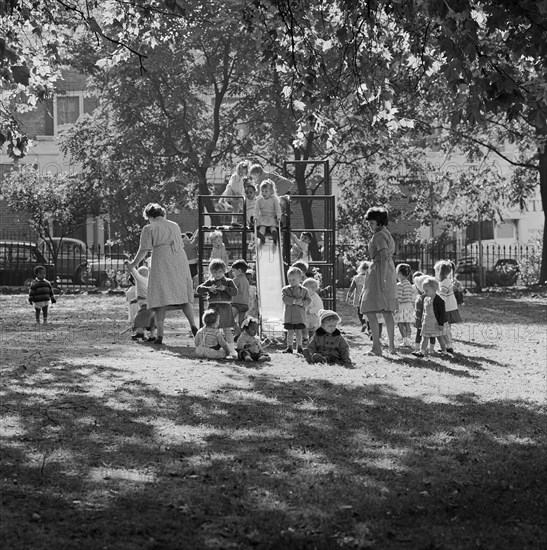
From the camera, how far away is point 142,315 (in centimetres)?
1658

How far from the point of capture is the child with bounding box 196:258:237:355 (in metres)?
14.6

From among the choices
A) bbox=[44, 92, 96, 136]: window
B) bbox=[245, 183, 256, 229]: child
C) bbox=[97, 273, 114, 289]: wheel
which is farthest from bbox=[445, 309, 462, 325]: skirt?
bbox=[44, 92, 96, 136]: window

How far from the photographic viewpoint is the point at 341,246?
116 ft

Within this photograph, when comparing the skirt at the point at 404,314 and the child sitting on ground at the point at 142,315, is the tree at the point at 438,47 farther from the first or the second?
the child sitting on ground at the point at 142,315

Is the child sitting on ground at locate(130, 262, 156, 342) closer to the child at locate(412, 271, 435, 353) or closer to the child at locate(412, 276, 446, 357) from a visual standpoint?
the child at locate(412, 271, 435, 353)

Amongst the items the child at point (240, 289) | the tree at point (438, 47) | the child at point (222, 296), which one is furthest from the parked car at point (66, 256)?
the tree at point (438, 47)

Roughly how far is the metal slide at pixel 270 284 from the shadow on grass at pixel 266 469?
5.72 metres

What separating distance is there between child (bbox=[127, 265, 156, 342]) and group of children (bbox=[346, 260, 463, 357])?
2.99 metres

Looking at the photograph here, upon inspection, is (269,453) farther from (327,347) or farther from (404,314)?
(404,314)

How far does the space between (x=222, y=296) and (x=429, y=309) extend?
2.55 m

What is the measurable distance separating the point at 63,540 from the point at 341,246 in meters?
29.6

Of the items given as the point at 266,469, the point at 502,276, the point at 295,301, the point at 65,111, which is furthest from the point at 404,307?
the point at 65,111

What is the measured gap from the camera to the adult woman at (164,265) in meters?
15.6

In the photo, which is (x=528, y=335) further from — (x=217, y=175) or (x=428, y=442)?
(x=217, y=175)
